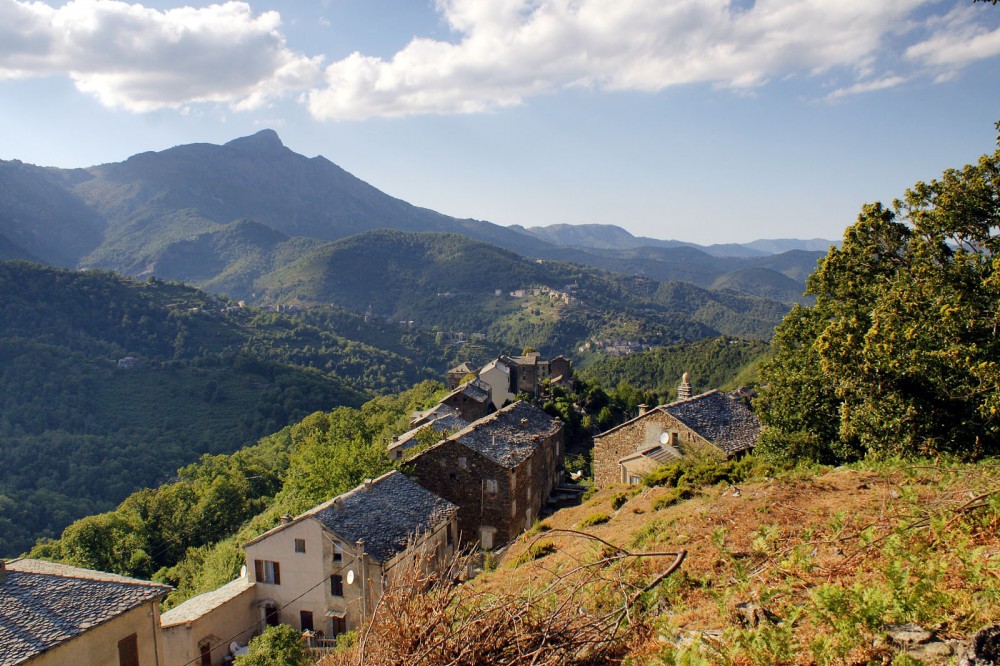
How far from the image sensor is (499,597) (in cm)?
661

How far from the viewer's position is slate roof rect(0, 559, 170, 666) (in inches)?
576

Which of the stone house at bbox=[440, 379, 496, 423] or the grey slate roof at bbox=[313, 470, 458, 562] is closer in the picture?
the grey slate roof at bbox=[313, 470, 458, 562]

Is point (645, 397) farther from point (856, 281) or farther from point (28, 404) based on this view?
point (28, 404)

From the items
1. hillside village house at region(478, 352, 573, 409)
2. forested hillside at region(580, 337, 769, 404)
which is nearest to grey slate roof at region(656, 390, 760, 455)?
hillside village house at region(478, 352, 573, 409)

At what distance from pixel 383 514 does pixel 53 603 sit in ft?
36.6

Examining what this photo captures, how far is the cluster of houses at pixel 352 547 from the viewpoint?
15.9m

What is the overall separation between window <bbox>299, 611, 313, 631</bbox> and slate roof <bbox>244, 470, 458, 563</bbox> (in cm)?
311

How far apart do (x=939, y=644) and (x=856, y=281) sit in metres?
14.8

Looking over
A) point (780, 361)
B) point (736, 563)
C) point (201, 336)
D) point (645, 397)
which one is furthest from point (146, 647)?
point (201, 336)

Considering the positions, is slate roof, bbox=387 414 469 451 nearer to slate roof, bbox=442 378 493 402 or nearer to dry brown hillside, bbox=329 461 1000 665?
slate roof, bbox=442 378 493 402

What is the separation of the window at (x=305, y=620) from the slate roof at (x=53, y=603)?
654 centimetres

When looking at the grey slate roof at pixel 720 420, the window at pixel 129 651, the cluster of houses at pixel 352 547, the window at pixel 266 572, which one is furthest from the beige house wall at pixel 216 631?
the grey slate roof at pixel 720 420

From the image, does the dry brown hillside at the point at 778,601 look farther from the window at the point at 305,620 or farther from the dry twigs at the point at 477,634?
the window at the point at 305,620

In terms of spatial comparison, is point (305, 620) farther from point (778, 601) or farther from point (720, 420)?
point (778, 601)
